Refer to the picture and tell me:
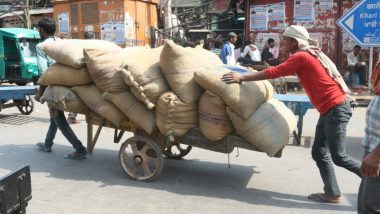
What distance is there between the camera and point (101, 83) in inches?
196

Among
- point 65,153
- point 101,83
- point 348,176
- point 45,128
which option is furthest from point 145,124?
point 45,128

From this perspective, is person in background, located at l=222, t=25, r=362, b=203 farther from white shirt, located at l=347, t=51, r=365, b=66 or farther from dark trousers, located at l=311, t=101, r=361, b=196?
white shirt, located at l=347, t=51, r=365, b=66

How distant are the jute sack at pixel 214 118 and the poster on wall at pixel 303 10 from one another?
1093 centimetres

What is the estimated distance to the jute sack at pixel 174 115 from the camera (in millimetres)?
4531

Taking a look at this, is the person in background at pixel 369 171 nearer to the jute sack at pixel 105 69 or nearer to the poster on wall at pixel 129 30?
the jute sack at pixel 105 69

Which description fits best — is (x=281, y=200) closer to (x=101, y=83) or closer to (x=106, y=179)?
(x=106, y=179)

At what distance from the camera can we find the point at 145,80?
4660 mm

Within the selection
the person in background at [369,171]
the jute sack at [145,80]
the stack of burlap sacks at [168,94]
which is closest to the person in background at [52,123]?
the stack of burlap sacks at [168,94]

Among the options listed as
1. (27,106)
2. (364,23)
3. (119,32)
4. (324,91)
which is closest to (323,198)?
(324,91)

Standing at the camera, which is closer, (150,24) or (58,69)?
(58,69)

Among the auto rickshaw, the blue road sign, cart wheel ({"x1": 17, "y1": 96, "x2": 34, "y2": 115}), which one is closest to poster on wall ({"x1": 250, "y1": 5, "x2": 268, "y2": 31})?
the blue road sign

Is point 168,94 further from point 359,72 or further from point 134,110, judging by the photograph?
point 359,72

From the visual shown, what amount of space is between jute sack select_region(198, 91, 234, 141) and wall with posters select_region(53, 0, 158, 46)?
14.3 m

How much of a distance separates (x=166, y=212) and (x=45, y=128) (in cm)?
455
